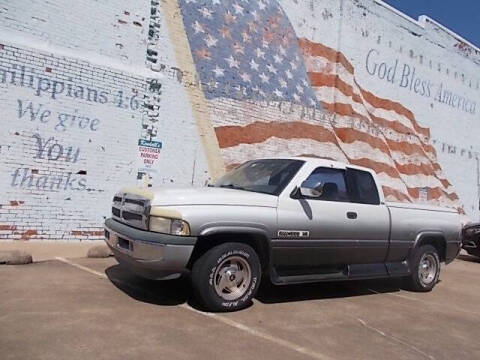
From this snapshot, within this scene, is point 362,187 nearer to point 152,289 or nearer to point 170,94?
point 152,289

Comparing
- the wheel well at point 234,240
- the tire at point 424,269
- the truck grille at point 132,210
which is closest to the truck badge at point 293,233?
the wheel well at point 234,240

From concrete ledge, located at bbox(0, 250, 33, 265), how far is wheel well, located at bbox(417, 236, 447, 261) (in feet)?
19.4

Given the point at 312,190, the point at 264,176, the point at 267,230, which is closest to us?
the point at 267,230

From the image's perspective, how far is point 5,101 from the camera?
8.39 meters

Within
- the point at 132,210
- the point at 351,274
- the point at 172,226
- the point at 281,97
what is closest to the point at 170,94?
the point at 281,97

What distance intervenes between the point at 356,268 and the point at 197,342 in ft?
9.82

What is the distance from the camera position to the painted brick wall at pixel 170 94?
8672mm

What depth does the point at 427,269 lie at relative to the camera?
797cm

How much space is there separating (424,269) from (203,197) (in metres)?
4.31

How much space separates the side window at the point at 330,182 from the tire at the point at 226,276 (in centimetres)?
133

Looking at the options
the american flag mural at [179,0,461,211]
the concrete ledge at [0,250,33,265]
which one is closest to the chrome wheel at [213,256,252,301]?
the concrete ledge at [0,250,33,265]

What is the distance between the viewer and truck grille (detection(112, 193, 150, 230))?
17.7ft

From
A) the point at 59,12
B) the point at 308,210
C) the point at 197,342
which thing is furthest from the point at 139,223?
the point at 59,12

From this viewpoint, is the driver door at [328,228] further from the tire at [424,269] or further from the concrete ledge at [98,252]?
the concrete ledge at [98,252]
